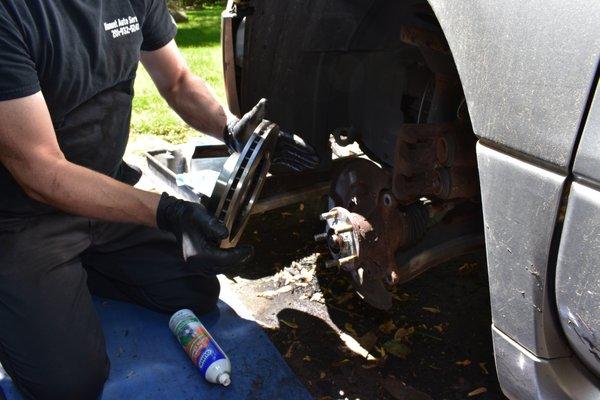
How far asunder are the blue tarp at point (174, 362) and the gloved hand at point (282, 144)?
0.65m

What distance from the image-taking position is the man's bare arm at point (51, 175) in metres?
1.70

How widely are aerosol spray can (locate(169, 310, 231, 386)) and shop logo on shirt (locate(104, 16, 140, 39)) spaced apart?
1018mm

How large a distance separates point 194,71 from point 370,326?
168 inches

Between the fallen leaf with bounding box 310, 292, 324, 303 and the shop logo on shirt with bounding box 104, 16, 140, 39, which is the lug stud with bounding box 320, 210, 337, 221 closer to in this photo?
the fallen leaf with bounding box 310, 292, 324, 303

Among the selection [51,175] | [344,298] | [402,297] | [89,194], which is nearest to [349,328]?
[344,298]

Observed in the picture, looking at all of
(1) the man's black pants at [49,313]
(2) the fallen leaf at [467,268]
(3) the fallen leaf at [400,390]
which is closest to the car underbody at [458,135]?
(3) the fallen leaf at [400,390]

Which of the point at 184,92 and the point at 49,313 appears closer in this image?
the point at 49,313

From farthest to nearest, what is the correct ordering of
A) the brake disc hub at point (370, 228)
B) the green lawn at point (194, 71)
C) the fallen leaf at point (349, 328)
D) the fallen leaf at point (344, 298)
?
the green lawn at point (194, 71)
the fallen leaf at point (344, 298)
the fallen leaf at point (349, 328)
the brake disc hub at point (370, 228)

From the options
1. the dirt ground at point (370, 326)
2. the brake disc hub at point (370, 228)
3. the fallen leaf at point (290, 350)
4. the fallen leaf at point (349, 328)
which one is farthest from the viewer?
the fallen leaf at point (349, 328)

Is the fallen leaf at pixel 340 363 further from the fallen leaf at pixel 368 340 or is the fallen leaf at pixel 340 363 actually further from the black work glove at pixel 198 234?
the black work glove at pixel 198 234

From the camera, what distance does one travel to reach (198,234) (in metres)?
1.78

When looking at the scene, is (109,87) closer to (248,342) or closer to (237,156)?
(237,156)

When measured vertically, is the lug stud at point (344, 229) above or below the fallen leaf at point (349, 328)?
above

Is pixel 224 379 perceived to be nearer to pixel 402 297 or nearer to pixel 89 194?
pixel 89 194
